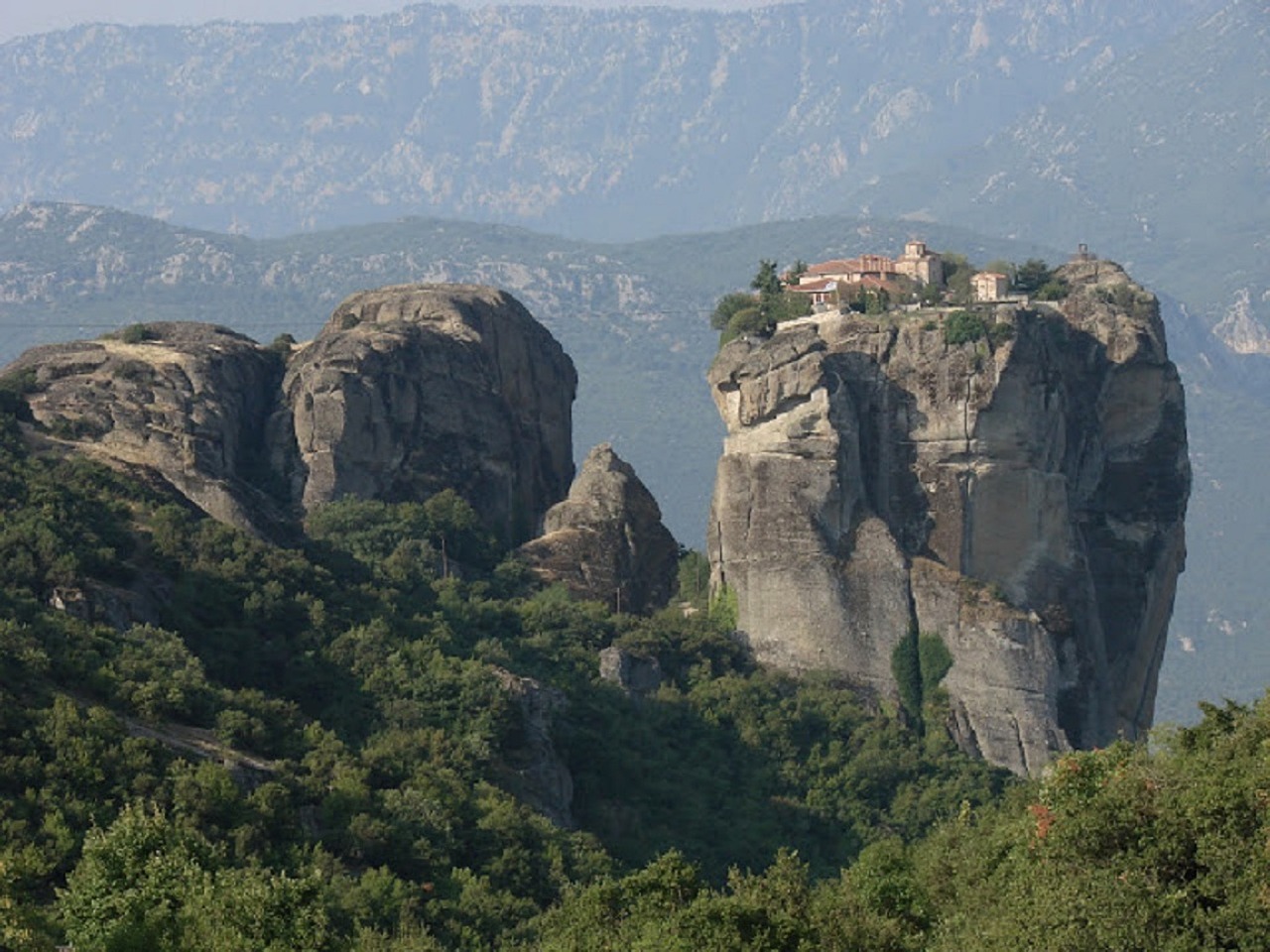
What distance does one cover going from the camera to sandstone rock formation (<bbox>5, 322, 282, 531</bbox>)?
8469 centimetres

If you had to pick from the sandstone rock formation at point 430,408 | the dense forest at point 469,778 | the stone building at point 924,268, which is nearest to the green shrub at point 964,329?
the dense forest at point 469,778

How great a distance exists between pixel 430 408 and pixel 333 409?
3423mm

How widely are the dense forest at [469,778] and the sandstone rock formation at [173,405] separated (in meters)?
2.16

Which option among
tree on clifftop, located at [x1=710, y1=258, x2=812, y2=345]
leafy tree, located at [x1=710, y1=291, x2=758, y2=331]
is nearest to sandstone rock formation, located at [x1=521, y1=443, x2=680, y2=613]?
tree on clifftop, located at [x1=710, y1=258, x2=812, y2=345]

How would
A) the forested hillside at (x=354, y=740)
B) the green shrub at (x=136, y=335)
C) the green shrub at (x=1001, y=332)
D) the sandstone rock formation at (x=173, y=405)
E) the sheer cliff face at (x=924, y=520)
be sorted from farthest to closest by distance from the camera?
the green shrub at (x=136, y=335)
the green shrub at (x=1001, y=332)
the sheer cliff face at (x=924, y=520)
the sandstone rock formation at (x=173, y=405)
the forested hillside at (x=354, y=740)

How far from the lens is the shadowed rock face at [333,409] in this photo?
86.8 m

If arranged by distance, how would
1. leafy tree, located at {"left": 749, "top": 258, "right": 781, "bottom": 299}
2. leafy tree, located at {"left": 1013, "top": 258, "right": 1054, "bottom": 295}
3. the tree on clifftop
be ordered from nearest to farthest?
the tree on clifftop, leafy tree, located at {"left": 749, "top": 258, "right": 781, "bottom": 299}, leafy tree, located at {"left": 1013, "top": 258, "right": 1054, "bottom": 295}

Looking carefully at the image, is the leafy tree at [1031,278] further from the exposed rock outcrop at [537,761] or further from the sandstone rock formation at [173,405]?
the exposed rock outcrop at [537,761]

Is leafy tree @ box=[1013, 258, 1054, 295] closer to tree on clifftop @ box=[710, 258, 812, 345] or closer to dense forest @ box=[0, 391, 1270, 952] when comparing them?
tree on clifftop @ box=[710, 258, 812, 345]

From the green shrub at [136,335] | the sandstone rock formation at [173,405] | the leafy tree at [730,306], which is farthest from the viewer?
the leafy tree at [730,306]

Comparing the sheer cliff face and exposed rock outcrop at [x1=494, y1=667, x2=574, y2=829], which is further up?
the sheer cliff face

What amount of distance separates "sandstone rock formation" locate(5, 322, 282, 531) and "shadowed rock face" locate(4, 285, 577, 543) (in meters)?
0.07

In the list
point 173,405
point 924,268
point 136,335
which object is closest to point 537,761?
point 173,405

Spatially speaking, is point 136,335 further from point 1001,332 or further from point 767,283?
point 1001,332
